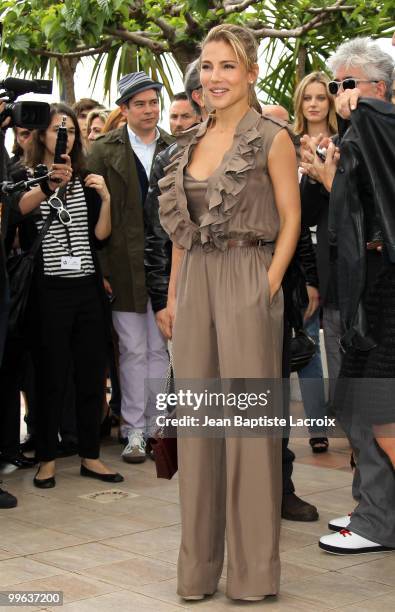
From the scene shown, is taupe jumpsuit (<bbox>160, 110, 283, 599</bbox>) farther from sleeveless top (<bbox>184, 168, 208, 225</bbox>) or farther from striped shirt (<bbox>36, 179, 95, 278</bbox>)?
striped shirt (<bbox>36, 179, 95, 278</bbox>)

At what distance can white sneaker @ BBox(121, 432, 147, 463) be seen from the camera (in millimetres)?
6617

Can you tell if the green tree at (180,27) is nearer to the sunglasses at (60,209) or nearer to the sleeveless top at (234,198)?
the sunglasses at (60,209)

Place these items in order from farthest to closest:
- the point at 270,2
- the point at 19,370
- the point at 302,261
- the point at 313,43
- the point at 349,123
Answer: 1. the point at 313,43
2. the point at 270,2
3. the point at 19,370
4. the point at 302,261
5. the point at 349,123

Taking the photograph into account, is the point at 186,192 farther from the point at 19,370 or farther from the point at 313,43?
the point at 313,43

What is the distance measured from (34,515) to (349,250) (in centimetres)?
222

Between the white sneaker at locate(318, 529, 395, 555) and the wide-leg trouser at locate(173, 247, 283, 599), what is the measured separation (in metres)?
0.69

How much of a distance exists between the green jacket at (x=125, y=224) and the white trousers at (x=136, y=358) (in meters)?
0.11

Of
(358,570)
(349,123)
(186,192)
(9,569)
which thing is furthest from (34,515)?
(349,123)

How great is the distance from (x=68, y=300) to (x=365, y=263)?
2301 millimetres

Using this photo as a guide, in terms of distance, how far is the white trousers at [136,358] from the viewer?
694 centimetres

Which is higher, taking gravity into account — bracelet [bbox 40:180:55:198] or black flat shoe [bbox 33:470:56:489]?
bracelet [bbox 40:180:55:198]

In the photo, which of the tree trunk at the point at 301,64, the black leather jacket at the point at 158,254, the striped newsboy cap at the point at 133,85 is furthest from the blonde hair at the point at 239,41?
the tree trunk at the point at 301,64

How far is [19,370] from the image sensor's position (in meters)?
6.45

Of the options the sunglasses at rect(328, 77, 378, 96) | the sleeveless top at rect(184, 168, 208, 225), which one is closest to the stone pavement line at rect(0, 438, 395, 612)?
the sleeveless top at rect(184, 168, 208, 225)
